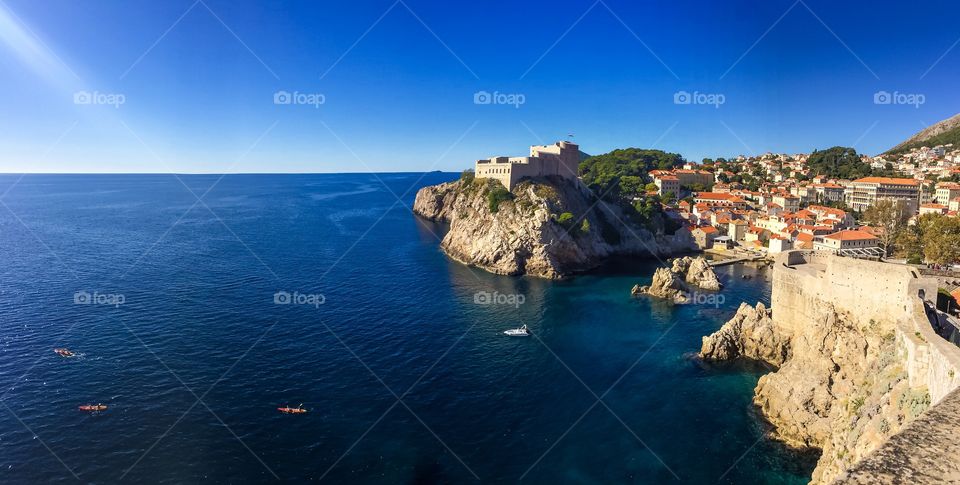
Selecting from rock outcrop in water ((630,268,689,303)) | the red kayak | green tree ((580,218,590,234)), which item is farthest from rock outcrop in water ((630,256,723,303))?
the red kayak

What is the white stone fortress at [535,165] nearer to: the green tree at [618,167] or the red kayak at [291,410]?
the green tree at [618,167]

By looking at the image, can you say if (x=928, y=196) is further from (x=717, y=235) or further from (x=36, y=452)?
(x=36, y=452)

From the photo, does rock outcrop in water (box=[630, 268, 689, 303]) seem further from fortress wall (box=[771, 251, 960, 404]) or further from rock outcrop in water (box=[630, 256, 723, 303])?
fortress wall (box=[771, 251, 960, 404])

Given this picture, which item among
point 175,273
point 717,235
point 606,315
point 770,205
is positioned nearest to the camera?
point 606,315

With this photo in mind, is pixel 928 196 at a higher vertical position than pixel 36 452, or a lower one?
higher

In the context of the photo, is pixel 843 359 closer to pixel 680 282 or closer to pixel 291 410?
pixel 680 282

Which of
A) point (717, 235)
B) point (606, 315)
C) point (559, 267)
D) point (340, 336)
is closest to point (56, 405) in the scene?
point (340, 336)
